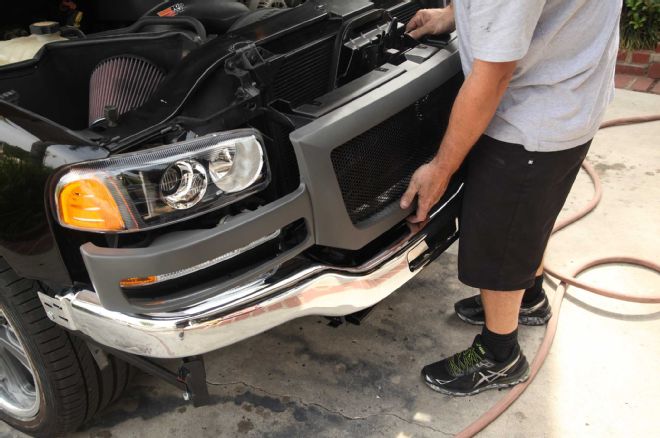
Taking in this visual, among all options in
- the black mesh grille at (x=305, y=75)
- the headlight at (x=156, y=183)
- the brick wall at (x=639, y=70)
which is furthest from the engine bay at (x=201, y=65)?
the brick wall at (x=639, y=70)

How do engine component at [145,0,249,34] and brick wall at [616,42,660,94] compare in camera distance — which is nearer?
engine component at [145,0,249,34]

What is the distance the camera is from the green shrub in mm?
4941

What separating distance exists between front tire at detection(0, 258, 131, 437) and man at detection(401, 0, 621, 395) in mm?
1198

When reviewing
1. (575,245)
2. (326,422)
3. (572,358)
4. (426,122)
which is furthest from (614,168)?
(326,422)

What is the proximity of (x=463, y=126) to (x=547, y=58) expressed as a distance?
11.6 inches

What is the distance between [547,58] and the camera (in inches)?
68.2

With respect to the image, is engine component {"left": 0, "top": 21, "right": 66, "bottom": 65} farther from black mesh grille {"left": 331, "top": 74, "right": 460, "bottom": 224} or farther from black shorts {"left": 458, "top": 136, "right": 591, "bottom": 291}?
black shorts {"left": 458, "top": 136, "right": 591, "bottom": 291}

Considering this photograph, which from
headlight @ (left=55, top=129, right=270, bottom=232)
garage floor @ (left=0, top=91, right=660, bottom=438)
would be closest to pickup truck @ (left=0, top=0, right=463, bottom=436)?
headlight @ (left=55, top=129, right=270, bottom=232)

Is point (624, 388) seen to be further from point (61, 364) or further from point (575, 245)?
point (61, 364)

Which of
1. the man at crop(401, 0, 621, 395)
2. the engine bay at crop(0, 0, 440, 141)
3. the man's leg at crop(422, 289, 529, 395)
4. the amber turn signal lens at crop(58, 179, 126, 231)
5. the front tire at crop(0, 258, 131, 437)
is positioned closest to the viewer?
the amber turn signal lens at crop(58, 179, 126, 231)

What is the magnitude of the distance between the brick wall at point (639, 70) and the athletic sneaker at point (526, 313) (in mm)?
3070

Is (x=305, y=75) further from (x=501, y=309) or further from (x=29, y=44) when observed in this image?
(x=29, y=44)

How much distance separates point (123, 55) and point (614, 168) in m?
3.00

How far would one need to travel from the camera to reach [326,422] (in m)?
2.29
